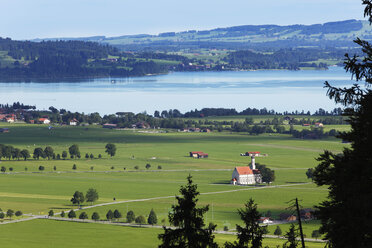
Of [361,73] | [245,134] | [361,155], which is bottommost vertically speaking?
[245,134]

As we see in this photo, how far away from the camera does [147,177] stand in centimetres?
7950

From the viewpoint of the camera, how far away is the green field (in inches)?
2190

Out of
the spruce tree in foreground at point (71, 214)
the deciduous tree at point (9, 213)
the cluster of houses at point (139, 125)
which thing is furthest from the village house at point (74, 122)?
the spruce tree in foreground at point (71, 214)

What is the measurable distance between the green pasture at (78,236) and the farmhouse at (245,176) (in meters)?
24.7

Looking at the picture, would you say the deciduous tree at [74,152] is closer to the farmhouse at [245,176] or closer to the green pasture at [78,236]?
the farmhouse at [245,176]

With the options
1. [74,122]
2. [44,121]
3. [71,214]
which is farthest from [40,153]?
[44,121]

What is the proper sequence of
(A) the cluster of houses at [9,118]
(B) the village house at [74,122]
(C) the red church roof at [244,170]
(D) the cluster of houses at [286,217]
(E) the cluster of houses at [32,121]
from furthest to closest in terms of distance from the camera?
(A) the cluster of houses at [9,118] < (E) the cluster of houses at [32,121] < (B) the village house at [74,122] < (C) the red church roof at [244,170] < (D) the cluster of houses at [286,217]

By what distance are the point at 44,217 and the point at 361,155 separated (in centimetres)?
A: 4898

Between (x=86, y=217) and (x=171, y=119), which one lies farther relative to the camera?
(x=171, y=119)

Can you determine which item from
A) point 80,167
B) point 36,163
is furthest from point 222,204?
point 36,163

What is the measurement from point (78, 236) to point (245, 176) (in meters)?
29.6

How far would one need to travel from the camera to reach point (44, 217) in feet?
188

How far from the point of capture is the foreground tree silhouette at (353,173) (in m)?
10.3

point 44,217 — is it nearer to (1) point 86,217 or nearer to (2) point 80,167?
(1) point 86,217
